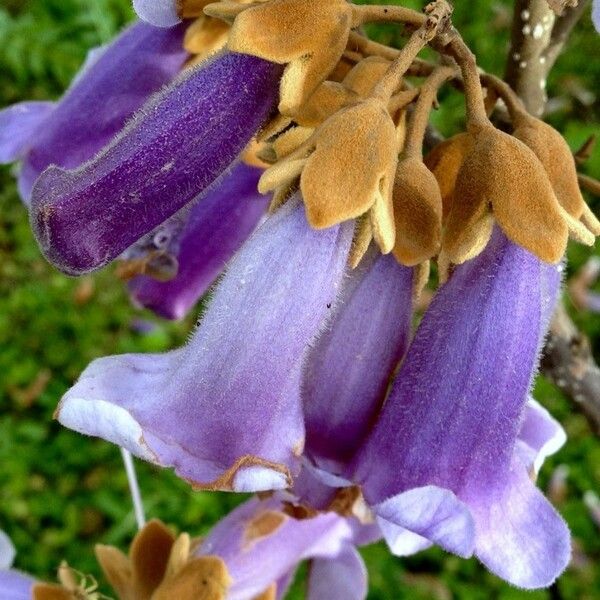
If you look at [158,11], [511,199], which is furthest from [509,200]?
[158,11]

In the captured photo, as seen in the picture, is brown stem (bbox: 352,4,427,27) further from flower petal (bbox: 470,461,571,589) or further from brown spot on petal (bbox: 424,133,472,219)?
flower petal (bbox: 470,461,571,589)

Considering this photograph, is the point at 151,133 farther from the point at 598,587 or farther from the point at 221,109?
the point at 598,587

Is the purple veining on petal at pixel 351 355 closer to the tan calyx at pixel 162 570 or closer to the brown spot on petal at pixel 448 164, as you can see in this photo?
the brown spot on petal at pixel 448 164

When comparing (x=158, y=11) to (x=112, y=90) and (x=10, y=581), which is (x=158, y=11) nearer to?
(x=112, y=90)

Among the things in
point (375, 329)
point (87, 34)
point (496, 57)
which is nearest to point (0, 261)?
point (87, 34)

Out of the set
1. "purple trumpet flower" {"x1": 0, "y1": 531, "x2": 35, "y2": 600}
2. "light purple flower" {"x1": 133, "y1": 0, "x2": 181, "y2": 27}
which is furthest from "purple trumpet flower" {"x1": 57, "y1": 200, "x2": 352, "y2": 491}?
"purple trumpet flower" {"x1": 0, "y1": 531, "x2": 35, "y2": 600}

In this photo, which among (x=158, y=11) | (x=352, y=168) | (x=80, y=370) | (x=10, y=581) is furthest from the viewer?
(x=80, y=370)
